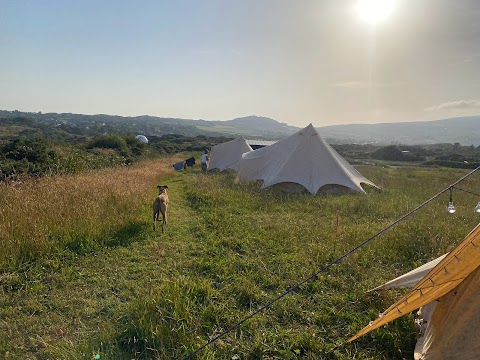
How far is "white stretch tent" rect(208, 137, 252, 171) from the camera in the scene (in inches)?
825

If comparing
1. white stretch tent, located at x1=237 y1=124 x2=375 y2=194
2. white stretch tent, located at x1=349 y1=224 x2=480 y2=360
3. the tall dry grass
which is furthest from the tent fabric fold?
white stretch tent, located at x1=237 y1=124 x2=375 y2=194

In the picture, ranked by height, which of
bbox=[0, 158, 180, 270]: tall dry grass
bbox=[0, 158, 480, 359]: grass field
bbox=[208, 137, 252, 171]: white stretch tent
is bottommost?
bbox=[0, 158, 480, 359]: grass field

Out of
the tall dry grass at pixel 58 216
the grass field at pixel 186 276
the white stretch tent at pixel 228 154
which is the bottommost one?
the grass field at pixel 186 276

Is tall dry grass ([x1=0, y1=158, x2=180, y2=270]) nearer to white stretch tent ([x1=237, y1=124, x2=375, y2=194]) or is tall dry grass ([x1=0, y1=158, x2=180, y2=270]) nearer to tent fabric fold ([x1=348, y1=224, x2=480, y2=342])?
tent fabric fold ([x1=348, y1=224, x2=480, y2=342])

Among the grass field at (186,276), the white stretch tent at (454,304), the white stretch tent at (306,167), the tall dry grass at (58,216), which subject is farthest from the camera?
the white stretch tent at (306,167)

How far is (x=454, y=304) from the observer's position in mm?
2520

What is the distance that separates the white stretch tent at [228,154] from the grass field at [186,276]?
499 inches

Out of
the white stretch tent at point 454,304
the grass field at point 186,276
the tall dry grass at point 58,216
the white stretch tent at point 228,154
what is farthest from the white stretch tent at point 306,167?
the white stretch tent at point 454,304

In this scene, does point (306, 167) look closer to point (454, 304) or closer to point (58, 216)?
point (58, 216)

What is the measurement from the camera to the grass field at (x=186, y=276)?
3029 millimetres

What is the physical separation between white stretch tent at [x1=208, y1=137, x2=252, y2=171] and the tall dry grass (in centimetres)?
1330

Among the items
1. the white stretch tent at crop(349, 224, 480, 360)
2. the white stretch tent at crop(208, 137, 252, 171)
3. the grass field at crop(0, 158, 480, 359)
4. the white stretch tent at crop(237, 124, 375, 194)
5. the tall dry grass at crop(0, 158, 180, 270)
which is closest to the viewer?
the white stretch tent at crop(349, 224, 480, 360)

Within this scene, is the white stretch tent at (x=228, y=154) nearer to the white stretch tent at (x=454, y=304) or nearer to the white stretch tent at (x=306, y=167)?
the white stretch tent at (x=306, y=167)

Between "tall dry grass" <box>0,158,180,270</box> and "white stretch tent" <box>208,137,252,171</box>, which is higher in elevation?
"white stretch tent" <box>208,137,252,171</box>
